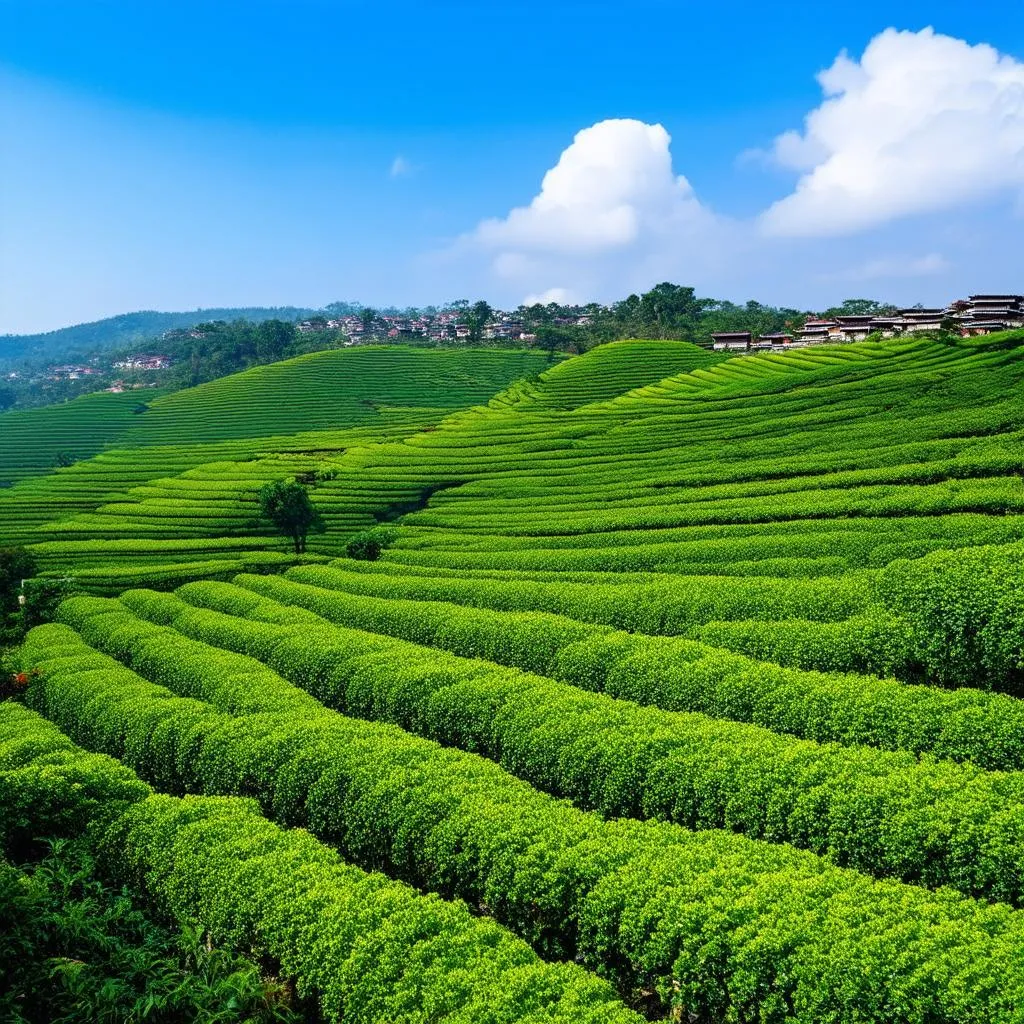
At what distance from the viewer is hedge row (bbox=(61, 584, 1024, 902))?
15781mm

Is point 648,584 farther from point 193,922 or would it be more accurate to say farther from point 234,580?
point 234,580

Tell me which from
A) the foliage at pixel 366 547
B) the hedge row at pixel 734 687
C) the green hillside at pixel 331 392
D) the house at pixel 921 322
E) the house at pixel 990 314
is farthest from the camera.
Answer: the green hillside at pixel 331 392

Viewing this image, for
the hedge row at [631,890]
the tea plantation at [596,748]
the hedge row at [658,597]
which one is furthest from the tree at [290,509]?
the hedge row at [631,890]

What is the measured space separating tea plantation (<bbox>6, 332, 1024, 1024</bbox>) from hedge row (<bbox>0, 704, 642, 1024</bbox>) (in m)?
0.08

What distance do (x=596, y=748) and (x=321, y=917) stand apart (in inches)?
338

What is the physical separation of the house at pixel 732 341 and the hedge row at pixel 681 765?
110124mm

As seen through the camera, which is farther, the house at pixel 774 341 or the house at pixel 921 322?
the house at pixel 774 341

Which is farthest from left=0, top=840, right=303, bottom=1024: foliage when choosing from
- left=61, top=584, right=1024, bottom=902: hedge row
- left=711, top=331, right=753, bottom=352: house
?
left=711, top=331, right=753, bottom=352: house

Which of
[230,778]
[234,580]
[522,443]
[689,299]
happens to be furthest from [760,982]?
[689,299]

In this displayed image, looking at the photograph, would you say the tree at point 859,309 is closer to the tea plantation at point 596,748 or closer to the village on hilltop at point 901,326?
the village on hilltop at point 901,326

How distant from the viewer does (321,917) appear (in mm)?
15664

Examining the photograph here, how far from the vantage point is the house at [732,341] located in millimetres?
128375

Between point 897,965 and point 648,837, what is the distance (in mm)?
5826

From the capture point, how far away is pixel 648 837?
1706 cm
